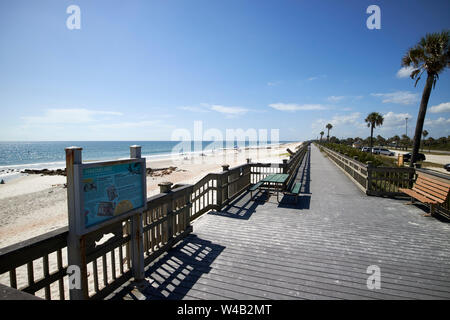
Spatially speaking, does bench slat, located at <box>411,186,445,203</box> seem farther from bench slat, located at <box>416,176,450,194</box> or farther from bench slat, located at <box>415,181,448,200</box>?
bench slat, located at <box>416,176,450,194</box>

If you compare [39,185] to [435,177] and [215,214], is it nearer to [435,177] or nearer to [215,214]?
[215,214]

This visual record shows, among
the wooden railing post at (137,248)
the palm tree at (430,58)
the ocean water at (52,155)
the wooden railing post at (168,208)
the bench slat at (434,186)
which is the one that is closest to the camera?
the wooden railing post at (137,248)

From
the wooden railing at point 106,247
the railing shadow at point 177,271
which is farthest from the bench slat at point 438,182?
the railing shadow at point 177,271

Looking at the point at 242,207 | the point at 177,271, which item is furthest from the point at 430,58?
the point at 177,271

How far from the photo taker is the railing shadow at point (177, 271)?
127 inches

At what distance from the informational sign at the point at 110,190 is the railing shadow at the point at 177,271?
1180 mm

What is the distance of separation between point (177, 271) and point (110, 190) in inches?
71.4

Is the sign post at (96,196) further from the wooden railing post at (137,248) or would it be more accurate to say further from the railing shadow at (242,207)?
the railing shadow at (242,207)

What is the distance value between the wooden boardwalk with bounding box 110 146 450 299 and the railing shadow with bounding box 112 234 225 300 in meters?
0.01

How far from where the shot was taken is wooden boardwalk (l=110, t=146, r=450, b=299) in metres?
3.29

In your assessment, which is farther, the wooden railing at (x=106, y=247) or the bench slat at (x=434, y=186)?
the bench slat at (x=434, y=186)

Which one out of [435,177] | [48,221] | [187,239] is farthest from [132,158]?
[48,221]

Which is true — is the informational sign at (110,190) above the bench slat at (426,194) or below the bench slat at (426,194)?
above
